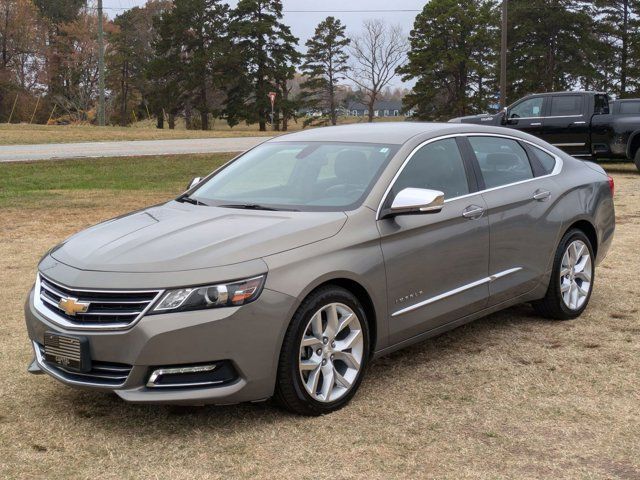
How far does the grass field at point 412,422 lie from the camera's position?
137 inches

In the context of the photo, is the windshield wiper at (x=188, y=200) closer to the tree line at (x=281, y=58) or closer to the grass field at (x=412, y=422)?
the grass field at (x=412, y=422)

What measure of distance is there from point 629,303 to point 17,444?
4.82 metres

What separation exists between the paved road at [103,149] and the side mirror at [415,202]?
56.6 feet

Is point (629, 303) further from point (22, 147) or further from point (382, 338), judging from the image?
point (22, 147)

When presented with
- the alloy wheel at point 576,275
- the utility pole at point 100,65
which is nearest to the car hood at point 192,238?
the alloy wheel at point 576,275

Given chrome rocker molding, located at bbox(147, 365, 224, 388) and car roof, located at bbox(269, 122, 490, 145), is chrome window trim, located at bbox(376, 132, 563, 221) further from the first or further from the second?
chrome rocker molding, located at bbox(147, 365, 224, 388)

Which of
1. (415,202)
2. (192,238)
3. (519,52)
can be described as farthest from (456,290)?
(519,52)

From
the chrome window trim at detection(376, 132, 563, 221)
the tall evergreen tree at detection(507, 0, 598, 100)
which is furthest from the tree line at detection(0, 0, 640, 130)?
the chrome window trim at detection(376, 132, 563, 221)

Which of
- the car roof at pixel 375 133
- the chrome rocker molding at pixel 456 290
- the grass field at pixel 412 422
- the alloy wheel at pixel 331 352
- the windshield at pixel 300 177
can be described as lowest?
the grass field at pixel 412 422

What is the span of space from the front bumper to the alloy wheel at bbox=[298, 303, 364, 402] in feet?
0.75

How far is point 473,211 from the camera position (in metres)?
4.91

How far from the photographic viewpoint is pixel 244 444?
3701mm

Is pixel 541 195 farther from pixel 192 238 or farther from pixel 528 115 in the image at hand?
pixel 528 115

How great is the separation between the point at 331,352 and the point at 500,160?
2.18 meters
